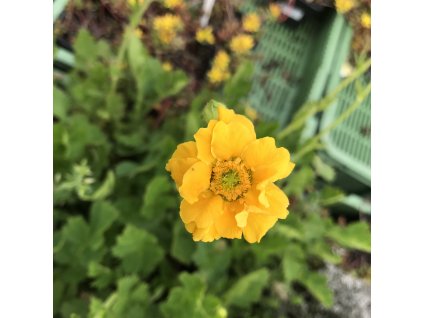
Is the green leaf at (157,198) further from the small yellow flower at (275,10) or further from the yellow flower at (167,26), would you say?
the small yellow flower at (275,10)

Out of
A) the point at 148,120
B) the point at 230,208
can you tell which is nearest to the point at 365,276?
the point at 148,120

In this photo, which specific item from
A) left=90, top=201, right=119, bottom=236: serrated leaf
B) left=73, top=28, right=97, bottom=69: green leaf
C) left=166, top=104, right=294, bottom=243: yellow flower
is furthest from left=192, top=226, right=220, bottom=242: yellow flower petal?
left=73, top=28, right=97, bottom=69: green leaf

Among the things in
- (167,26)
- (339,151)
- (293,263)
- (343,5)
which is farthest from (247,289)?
(343,5)

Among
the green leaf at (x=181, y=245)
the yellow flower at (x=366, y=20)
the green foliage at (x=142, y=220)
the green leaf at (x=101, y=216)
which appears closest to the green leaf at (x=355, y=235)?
the green foliage at (x=142, y=220)

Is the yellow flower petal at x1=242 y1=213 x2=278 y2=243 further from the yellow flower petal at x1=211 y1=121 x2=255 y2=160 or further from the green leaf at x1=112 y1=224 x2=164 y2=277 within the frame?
the green leaf at x1=112 y1=224 x2=164 y2=277
